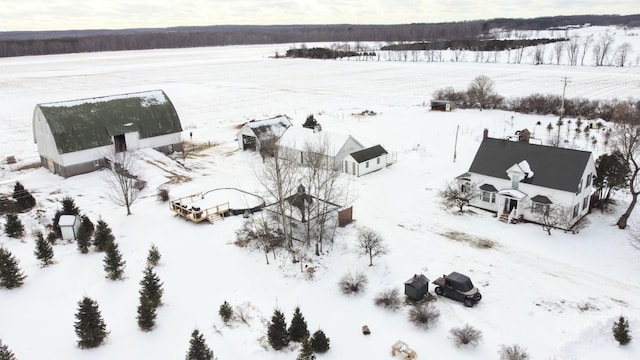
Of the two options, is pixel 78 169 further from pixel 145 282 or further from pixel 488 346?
pixel 488 346

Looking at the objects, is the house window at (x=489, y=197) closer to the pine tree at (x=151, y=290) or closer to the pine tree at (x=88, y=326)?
the pine tree at (x=151, y=290)

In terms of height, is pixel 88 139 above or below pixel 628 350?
above

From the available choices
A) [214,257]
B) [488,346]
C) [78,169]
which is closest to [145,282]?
[214,257]

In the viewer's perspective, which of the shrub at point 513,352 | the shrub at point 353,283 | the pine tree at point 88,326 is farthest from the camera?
the shrub at point 353,283

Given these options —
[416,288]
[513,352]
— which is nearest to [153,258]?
[416,288]

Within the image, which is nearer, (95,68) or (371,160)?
(371,160)

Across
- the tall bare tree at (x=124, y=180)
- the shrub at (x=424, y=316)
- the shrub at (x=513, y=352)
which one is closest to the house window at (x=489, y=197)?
the shrub at (x=424, y=316)

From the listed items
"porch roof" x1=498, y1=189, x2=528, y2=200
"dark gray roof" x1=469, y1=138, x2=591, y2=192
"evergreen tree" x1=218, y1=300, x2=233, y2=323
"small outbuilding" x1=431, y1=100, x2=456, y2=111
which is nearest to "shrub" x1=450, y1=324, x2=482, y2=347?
"evergreen tree" x1=218, y1=300, x2=233, y2=323
